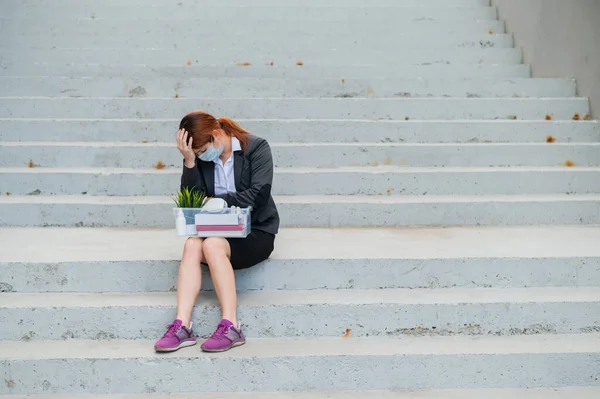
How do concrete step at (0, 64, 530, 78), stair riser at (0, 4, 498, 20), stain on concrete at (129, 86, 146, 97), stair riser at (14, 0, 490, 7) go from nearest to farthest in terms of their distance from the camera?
1. stain on concrete at (129, 86, 146, 97)
2. concrete step at (0, 64, 530, 78)
3. stair riser at (0, 4, 498, 20)
4. stair riser at (14, 0, 490, 7)

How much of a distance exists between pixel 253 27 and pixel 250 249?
3.63 meters

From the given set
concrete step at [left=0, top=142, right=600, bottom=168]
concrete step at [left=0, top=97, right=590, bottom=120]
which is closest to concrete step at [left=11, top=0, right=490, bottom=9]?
concrete step at [left=0, top=97, right=590, bottom=120]

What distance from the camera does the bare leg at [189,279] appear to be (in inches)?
134

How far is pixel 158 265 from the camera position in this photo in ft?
12.3

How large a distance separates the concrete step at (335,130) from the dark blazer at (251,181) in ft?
5.21

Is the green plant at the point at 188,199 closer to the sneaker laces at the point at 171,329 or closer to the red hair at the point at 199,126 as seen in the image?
the red hair at the point at 199,126

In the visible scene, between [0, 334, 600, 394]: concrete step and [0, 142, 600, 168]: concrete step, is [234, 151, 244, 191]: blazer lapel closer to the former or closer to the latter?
[0, 334, 600, 394]: concrete step

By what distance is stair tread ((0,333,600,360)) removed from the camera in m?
3.32

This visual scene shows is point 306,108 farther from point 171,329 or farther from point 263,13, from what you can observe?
point 171,329

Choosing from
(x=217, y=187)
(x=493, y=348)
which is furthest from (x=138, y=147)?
(x=493, y=348)

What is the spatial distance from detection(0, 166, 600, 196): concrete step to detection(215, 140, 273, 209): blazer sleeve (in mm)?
1158

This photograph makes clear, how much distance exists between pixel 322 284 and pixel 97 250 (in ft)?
3.90

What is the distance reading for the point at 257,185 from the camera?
12.0 feet

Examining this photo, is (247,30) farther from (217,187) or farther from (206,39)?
(217,187)
